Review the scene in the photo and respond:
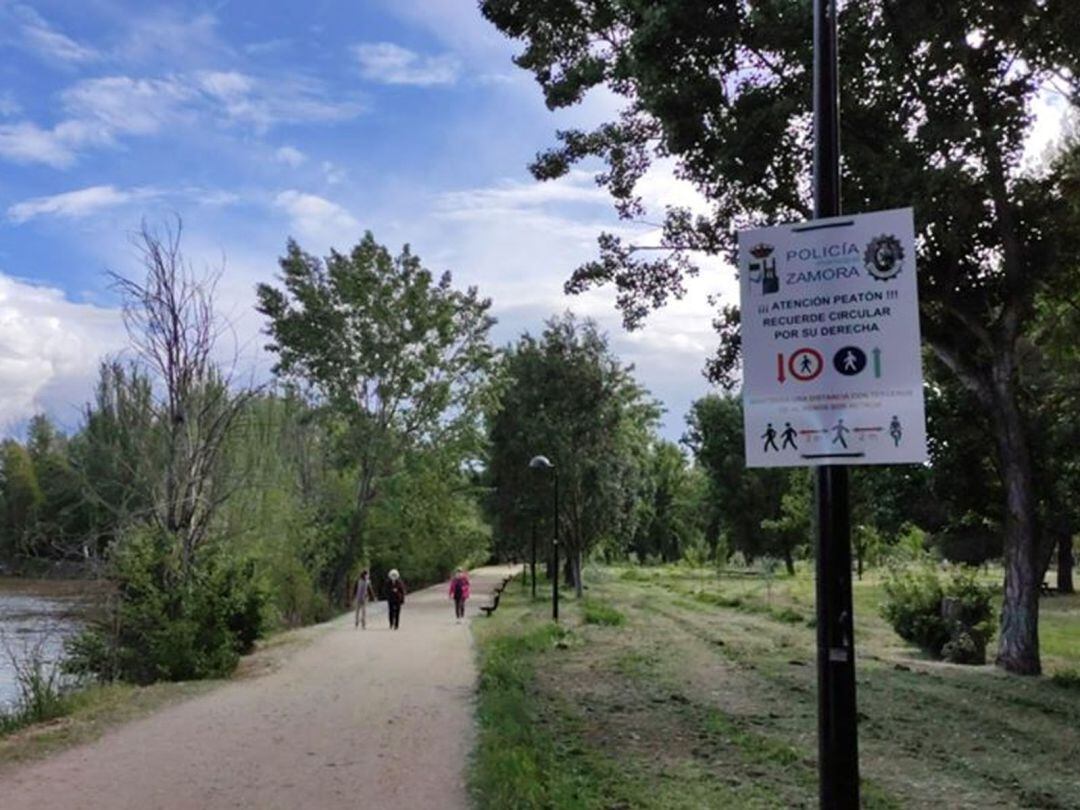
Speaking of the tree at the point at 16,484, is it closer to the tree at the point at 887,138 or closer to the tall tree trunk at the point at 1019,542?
the tree at the point at 887,138

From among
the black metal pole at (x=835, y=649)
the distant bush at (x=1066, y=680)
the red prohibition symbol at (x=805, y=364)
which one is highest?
the red prohibition symbol at (x=805, y=364)

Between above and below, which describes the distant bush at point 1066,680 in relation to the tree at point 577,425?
below

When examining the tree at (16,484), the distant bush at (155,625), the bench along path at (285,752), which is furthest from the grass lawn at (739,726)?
the tree at (16,484)

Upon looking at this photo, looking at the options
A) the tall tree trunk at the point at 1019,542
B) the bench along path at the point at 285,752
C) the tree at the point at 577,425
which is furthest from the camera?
the tree at the point at 577,425

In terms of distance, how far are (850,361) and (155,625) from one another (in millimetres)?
14031

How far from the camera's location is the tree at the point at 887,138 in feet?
43.0

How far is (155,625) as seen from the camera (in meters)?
16.0

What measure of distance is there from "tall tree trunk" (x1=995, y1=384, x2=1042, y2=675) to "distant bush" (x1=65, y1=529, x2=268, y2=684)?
1317 cm

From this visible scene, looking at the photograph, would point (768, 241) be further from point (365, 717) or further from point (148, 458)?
point (148, 458)

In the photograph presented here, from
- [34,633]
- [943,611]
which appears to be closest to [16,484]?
[34,633]

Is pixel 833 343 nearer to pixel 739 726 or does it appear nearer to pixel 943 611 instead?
pixel 739 726

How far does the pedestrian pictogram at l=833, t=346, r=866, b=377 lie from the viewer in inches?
193

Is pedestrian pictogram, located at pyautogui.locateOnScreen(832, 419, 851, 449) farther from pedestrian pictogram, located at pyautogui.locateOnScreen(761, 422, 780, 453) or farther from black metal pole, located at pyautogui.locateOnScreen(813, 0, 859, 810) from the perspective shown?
pedestrian pictogram, located at pyautogui.locateOnScreen(761, 422, 780, 453)

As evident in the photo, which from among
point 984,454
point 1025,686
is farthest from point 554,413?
point 1025,686
